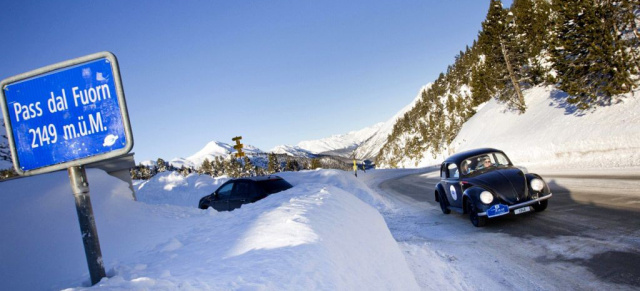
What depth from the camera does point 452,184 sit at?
8523mm

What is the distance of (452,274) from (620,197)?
17.2ft

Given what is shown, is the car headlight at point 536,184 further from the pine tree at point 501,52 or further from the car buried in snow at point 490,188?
the pine tree at point 501,52

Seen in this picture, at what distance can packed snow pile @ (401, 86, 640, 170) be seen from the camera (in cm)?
1423

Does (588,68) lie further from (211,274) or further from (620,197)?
(211,274)

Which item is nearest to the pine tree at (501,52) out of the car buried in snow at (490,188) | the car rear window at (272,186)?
the car buried in snow at (490,188)

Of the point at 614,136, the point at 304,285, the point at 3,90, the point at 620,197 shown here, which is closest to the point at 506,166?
the point at 620,197

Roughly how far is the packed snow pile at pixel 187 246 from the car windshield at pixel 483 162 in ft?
11.5

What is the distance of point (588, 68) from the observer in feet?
60.6

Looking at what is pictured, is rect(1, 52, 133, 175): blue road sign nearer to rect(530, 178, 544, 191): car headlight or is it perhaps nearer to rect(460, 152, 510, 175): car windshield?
rect(530, 178, 544, 191): car headlight

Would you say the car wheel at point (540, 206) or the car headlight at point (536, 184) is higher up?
the car headlight at point (536, 184)

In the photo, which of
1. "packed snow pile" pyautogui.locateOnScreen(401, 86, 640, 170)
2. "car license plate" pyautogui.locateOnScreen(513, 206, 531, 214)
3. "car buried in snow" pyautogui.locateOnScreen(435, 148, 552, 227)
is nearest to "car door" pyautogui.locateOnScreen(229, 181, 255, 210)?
"car buried in snow" pyautogui.locateOnScreen(435, 148, 552, 227)

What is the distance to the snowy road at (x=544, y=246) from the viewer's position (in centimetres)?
407

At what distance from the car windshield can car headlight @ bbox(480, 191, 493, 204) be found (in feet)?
3.91

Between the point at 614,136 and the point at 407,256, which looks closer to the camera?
the point at 407,256
